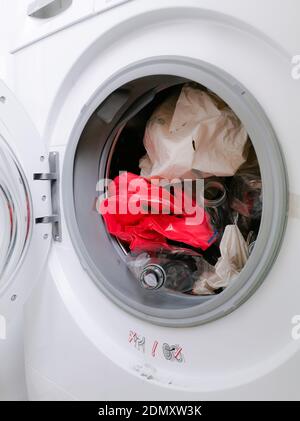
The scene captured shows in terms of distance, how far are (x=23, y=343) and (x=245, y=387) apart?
75 centimetres

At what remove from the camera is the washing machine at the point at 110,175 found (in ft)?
1.83

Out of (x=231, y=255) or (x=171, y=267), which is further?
(x=171, y=267)

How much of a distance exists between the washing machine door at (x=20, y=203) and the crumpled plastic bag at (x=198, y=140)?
305mm

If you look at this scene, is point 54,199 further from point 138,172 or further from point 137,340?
point 137,340

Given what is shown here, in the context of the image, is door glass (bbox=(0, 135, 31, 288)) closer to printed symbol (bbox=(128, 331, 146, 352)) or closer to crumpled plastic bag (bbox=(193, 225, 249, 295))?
printed symbol (bbox=(128, 331, 146, 352))

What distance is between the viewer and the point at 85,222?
0.85m

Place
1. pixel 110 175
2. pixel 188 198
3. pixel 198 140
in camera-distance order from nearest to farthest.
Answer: pixel 198 140 → pixel 188 198 → pixel 110 175

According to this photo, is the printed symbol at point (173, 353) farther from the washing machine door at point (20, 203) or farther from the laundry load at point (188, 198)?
the washing machine door at point (20, 203)

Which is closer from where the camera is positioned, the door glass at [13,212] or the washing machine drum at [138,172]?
the washing machine drum at [138,172]

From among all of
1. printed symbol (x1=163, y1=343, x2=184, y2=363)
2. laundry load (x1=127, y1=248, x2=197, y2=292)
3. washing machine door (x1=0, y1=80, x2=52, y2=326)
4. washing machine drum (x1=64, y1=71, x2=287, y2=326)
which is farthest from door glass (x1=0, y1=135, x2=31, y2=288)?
printed symbol (x1=163, y1=343, x2=184, y2=363)

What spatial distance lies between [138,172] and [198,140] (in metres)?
0.29

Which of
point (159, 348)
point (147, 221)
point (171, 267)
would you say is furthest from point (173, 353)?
point (147, 221)

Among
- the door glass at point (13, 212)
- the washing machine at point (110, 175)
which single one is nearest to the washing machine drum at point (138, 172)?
the washing machine at point (110, 175)

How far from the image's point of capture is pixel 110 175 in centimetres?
92
